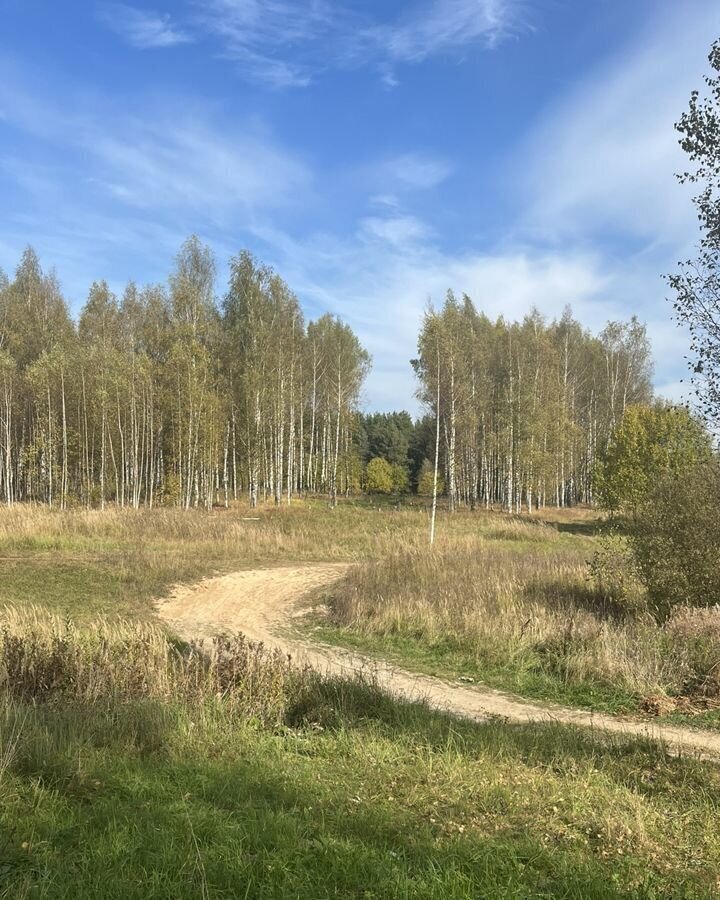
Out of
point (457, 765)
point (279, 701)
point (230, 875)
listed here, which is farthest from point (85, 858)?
point (279, 701)

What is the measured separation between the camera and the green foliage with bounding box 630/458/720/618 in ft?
36.1

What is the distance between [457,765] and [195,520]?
2271 cm

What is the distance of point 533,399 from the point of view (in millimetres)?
Answer: 42344

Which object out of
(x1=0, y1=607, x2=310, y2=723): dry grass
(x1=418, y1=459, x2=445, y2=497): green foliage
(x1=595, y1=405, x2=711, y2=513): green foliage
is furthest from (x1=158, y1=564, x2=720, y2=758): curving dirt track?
(x1=418, y1=459, x2=445, y2=497): green foliage

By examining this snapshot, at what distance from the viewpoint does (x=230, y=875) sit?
10.3ft

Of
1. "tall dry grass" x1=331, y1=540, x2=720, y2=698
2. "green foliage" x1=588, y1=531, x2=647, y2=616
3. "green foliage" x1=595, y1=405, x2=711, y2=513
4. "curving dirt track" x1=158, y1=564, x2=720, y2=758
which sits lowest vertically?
"curving dirt track" x1=158, y1=564, x2=720, y2=758

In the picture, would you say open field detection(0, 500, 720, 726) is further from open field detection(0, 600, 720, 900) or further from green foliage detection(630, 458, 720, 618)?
open field detection(0, 600, 720, 900)

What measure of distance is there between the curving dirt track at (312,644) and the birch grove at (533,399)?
1731 centimetres

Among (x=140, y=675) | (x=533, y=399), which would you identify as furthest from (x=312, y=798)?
(x=533, y=399)

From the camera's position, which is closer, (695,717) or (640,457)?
(695,717)

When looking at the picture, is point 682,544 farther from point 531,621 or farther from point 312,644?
point 312,644

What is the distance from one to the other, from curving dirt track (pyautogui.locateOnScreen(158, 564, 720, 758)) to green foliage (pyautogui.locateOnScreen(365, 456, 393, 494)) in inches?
1822

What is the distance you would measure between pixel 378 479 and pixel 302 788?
6349 centimetres

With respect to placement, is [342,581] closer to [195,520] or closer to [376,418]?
[195,520]
